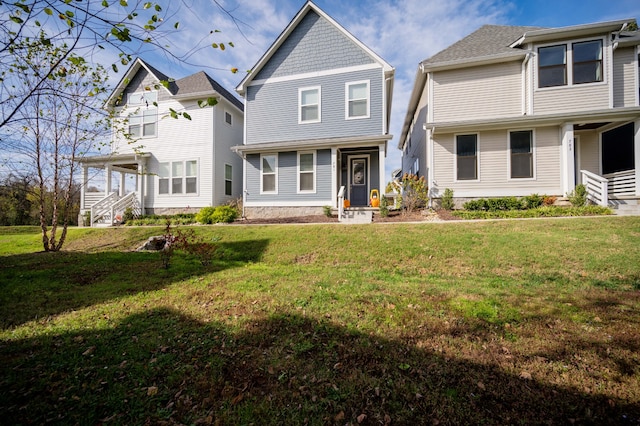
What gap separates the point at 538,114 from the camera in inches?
440

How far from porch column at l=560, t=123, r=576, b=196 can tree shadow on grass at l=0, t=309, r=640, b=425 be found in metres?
11.4

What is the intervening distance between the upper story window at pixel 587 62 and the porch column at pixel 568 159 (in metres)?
2.37

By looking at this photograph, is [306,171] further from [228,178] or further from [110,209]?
[110,209]

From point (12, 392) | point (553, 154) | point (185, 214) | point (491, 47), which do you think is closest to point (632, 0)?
point (491, 47)

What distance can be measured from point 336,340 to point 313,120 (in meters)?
11.9

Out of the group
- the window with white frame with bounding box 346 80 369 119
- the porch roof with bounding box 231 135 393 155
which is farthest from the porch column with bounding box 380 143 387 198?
the window with white frame with bounding box 346 80 369 119

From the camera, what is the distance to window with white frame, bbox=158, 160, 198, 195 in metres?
15.4

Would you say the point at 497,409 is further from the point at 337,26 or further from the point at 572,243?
the point at 337,26

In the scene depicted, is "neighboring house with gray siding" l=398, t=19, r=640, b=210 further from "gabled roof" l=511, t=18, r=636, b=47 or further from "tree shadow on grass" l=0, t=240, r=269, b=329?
"tree shadow on grass" l=0, t=240, r=269, b=329

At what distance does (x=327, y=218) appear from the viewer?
470 inches

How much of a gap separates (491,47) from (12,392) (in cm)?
1701

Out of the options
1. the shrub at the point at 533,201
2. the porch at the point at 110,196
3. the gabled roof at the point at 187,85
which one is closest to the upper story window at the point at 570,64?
the shrub at the point at 533,201

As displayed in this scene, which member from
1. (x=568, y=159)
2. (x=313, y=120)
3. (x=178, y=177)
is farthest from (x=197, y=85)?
(x=568, y=159)

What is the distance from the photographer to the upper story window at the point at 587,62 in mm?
10891
